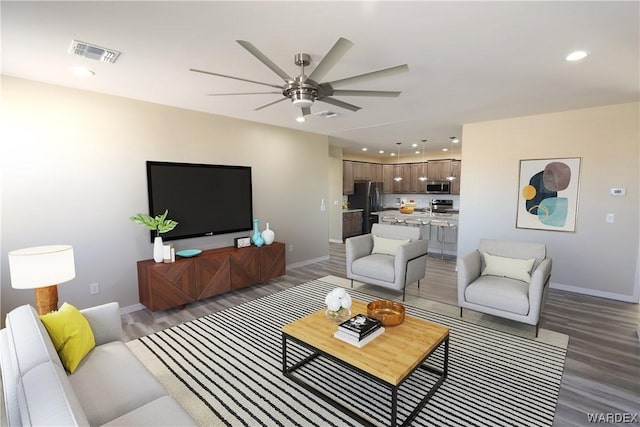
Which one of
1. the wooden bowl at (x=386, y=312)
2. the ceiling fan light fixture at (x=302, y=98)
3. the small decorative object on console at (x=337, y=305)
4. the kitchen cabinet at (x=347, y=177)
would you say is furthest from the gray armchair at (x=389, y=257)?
the kitchen cabinet at (x=347, y=177)

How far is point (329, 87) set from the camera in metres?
2.30

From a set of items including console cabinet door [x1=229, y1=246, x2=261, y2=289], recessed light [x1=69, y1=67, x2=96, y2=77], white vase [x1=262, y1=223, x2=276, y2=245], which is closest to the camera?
recessed light [x1=69, y1=67, x2=96, y2=77]

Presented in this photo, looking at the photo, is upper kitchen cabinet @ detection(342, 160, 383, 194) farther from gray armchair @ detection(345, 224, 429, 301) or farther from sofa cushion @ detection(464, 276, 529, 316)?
sofa cushion @ detection(464, 276, 529, 316)

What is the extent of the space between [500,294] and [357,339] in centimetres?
193

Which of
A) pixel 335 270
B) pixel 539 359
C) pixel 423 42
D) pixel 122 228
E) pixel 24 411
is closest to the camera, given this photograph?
pixel 24 411

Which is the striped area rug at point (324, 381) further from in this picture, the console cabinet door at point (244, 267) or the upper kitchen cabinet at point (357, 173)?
the upper kitchen cabinet at point (357, 173)

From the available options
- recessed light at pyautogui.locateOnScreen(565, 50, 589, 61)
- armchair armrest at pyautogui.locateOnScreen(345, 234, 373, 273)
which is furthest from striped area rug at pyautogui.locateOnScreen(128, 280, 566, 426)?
recessed light at pyautogui.locateOnScreen(565, 50, 589, 61)

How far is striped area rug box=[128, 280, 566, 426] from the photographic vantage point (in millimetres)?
2039

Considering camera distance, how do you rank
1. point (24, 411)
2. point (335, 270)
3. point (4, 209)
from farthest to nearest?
point (335, 270), point (4, 209), point (24, 411)

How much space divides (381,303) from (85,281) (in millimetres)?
3310

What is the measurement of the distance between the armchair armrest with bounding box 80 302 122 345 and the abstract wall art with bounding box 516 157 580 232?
17.6 ft

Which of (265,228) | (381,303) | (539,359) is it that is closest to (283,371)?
(381,303)

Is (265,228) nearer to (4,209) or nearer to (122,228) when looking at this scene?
(122,228)

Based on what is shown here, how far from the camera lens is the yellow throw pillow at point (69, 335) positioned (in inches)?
70.1
